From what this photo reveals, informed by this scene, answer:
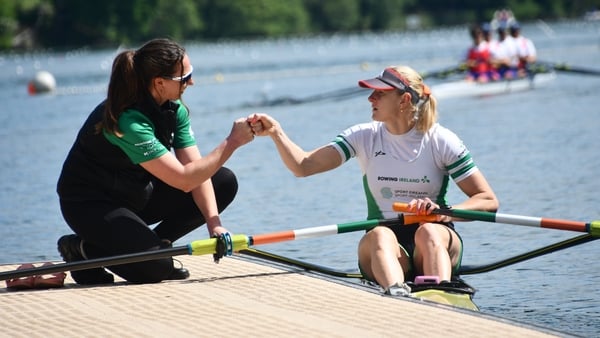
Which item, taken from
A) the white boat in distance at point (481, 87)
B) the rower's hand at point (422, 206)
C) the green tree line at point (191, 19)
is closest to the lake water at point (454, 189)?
the white boat in distance at point (481, 87)

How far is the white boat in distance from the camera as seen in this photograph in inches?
973

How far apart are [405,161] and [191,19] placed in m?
83.6

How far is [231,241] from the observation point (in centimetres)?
625

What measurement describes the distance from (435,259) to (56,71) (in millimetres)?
47120

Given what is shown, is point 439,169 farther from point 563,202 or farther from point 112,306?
point 563,202

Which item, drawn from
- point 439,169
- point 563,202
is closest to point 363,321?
point 439,169

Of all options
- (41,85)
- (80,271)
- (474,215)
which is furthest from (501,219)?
(41,85)

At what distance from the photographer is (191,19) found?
88.9m

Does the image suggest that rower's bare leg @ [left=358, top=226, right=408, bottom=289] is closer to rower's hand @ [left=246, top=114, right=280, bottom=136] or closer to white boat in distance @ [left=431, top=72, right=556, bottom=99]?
rower's hand @ [left=246, top=114, right=280, bottom=136]

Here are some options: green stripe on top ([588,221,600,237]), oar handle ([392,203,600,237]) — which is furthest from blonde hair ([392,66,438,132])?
green stripe on top ([588,221,600,237])

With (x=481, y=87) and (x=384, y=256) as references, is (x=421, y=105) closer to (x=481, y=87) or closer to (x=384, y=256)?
(x=384, y=256)

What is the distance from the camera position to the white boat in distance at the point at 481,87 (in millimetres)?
24719

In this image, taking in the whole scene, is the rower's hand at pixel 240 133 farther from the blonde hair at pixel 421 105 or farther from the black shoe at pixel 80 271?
the black shoe at pixel 80 271

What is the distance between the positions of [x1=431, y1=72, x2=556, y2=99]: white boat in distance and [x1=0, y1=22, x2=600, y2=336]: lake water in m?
0.27
